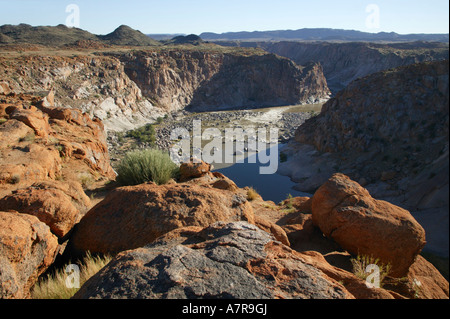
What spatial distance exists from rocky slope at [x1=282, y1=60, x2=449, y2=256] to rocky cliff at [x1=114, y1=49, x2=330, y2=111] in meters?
24.8

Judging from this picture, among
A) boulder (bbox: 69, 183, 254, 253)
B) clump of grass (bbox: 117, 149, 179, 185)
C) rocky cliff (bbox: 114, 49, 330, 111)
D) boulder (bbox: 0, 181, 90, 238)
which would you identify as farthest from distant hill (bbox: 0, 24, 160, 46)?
boulder (bbox: 69, 183, 254, 253)

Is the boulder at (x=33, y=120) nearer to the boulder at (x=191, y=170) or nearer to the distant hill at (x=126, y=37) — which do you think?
the boulder at (x=191, y=170)

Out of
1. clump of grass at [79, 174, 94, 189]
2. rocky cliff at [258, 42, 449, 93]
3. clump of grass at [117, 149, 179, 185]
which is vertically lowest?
clump of grass at [79, 174, 94, 189]

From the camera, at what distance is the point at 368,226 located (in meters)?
5.38

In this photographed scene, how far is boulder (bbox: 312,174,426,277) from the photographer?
17.0ft

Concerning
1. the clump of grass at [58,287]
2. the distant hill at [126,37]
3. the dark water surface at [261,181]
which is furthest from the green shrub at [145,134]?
the distant hill at [126,37]

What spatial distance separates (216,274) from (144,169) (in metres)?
6.37

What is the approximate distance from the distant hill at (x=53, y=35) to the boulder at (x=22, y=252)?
165 feet

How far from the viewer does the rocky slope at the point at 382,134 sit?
18.4 metres

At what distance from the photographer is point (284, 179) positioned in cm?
2245

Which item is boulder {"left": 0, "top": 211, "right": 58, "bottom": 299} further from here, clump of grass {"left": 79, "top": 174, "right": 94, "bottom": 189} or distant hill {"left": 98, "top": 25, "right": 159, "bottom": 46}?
distant hill {"left": 98, "top": 25, "right": 159, "bottom": 46}

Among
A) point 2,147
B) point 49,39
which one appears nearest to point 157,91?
point 49,39

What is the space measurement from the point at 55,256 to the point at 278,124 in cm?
3611
